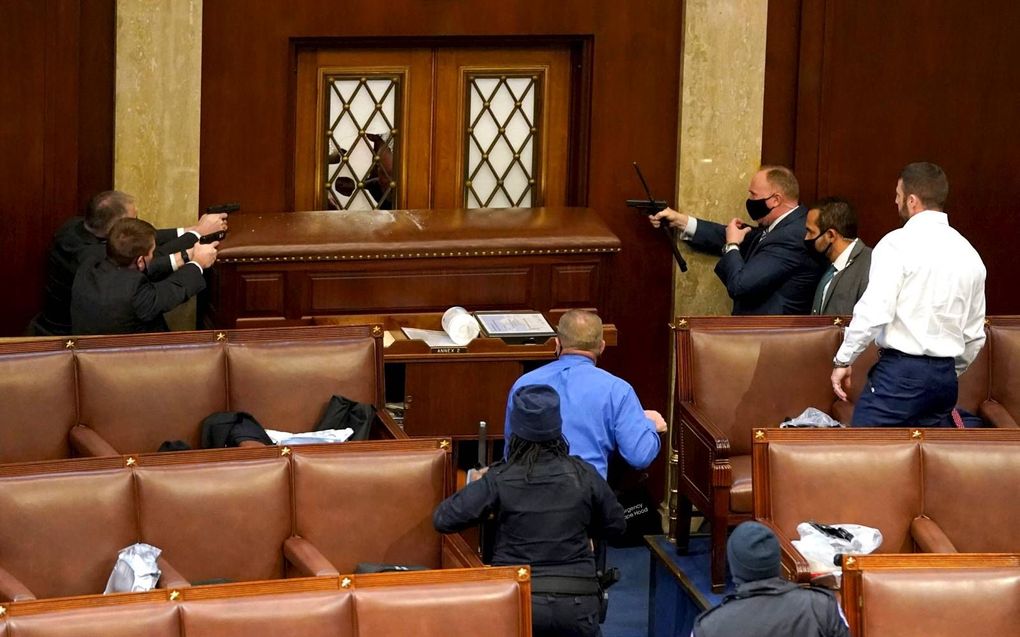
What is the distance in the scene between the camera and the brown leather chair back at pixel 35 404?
6.01 metres

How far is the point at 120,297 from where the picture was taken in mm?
6609

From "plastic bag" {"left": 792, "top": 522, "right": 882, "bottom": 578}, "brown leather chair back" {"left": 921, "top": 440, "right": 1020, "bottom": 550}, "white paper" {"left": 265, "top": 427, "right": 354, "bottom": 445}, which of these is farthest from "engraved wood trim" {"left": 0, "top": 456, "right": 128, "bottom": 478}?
"brown leather chair back" {"left": 921, "top": 440, "right": 1020, "bottom": 550}

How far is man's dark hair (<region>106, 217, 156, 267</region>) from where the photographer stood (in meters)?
6.61

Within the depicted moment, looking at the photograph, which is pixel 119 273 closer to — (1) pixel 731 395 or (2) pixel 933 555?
(1) pixel 731 395

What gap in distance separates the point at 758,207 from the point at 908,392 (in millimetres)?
1798

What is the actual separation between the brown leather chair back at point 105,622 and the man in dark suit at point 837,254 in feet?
12.3

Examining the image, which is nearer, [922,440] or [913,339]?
[922,440]

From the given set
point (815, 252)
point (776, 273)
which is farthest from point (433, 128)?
point (815, 252)

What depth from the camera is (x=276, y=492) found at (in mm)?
5316

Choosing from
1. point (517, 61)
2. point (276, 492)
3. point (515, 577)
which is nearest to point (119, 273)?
point (276, 492)

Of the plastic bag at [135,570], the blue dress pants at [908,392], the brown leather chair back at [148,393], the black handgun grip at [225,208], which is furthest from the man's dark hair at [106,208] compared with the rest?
the blue dress pants at [908,392]

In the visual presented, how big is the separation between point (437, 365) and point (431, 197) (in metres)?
1.31

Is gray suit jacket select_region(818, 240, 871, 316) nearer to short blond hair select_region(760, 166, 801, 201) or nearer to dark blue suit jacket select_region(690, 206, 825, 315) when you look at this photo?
dark blue suit jacket select_region(690, 206, 825, 315)

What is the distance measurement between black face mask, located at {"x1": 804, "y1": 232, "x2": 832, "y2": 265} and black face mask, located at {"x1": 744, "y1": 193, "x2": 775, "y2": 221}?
0.26 m
